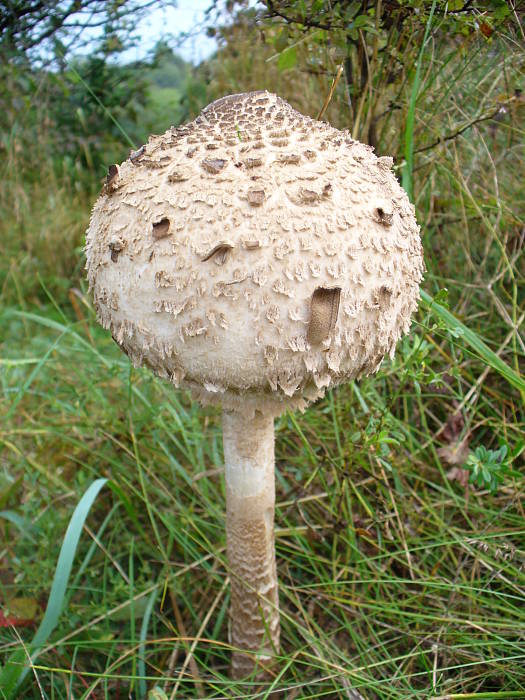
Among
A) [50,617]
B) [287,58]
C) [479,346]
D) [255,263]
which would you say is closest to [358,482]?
[479,346]

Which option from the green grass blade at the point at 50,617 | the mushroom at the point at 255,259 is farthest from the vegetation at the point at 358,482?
the mushroom at the point at 255,259

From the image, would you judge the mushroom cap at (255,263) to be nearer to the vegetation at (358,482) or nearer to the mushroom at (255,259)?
the mushroom at (255,259)

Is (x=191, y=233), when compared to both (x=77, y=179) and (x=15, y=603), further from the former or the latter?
(x=77, y=179)

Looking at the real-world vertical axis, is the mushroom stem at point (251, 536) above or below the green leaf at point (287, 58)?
below

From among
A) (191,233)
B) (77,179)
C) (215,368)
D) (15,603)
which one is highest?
(191,233)

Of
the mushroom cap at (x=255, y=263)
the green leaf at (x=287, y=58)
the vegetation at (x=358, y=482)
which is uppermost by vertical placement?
the green leaf at (x=287, y=58)

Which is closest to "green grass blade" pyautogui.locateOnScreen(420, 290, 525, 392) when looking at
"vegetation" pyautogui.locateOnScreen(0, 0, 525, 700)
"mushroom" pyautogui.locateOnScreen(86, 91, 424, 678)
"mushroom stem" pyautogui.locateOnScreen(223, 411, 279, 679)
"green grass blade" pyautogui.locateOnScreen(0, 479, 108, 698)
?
"vegetation" pyautogui.locateOnScreen(0, 0, 525, 700)

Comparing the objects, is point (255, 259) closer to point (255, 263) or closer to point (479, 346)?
point (255, 263)

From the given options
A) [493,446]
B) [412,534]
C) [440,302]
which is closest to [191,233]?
[440,302]
